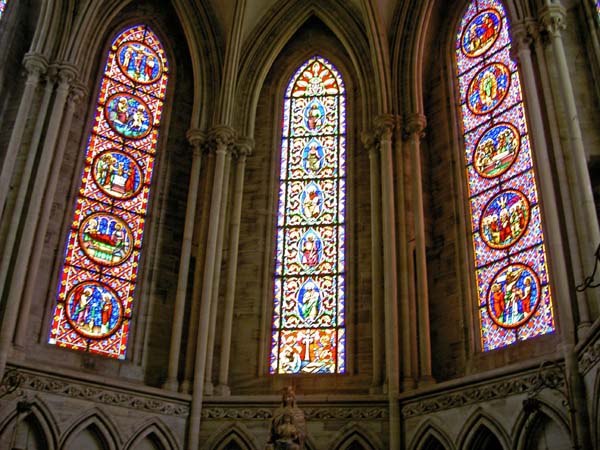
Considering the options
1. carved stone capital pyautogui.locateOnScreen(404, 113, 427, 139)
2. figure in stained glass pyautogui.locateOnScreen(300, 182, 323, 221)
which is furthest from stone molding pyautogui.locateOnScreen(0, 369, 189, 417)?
carved stone capital pyautogui.locateOnScreen(404, 113, 427, 139)

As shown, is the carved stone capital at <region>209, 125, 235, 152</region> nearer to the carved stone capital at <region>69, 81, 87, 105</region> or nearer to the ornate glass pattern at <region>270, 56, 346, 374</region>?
the ornate glass pattern at <region>270, 56, 346, 374</region>

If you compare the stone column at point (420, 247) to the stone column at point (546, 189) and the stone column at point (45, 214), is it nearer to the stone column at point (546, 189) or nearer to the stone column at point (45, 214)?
the stone column at point (546, 189)

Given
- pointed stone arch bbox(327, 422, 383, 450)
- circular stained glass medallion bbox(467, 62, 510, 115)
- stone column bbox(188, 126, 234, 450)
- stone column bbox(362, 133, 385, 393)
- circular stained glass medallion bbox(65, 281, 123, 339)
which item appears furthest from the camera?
circular stained glass medallion bbox(467, 62, 510, 115)

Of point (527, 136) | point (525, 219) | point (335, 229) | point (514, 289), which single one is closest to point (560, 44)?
point (527, 136)

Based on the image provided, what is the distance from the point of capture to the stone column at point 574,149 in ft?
31.6

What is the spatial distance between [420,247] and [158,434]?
489 cm

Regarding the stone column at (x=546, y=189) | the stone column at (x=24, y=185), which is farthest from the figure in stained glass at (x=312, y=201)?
the stone column at (x=24, y=185)

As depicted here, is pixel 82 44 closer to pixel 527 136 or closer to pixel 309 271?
pixel 309 271

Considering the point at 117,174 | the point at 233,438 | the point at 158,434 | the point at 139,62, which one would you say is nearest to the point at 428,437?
the point at 233,438

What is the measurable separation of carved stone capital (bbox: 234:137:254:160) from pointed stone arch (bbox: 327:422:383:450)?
5249 millimetres

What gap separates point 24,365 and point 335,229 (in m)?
5.59

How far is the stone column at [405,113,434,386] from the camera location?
38.6 ft

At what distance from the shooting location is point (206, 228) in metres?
13.4

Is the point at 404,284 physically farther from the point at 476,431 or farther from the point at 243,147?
the point at 243,147
